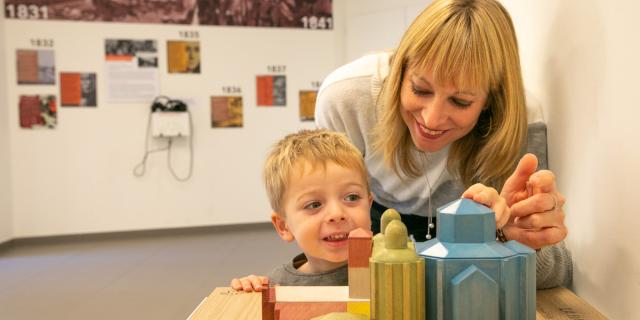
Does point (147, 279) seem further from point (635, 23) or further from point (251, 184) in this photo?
point (635, 23)

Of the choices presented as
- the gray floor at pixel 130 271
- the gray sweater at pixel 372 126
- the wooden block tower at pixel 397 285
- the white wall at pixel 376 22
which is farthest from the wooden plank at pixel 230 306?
the white wall at pixel 376 22

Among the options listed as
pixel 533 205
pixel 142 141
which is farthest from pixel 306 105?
pixel 533 205

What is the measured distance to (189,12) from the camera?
530 cm

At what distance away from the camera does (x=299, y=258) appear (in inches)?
Result: 54.9

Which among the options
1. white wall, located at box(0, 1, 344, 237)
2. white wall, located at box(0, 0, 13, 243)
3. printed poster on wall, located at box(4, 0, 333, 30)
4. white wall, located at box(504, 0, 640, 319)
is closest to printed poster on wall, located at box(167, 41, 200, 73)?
white wall, located at box(0, 1, 344, 237)

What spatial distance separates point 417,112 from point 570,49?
37cm

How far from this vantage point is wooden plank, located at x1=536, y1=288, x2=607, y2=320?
0.87 meters

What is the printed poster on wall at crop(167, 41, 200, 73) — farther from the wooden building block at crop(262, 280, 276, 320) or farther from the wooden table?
the wooden building block at crop(262, 280, 276, 320)

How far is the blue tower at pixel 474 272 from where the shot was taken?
1.81 ft

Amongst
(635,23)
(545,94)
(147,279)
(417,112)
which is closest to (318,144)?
(417,112)

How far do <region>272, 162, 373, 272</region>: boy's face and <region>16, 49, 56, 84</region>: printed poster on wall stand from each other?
451 centimetres

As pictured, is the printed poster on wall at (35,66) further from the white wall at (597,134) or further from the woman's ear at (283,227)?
the white wall at (597,134)

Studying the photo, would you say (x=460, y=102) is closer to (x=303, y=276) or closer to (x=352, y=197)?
(x=352, y=197)

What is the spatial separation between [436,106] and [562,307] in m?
0.49
